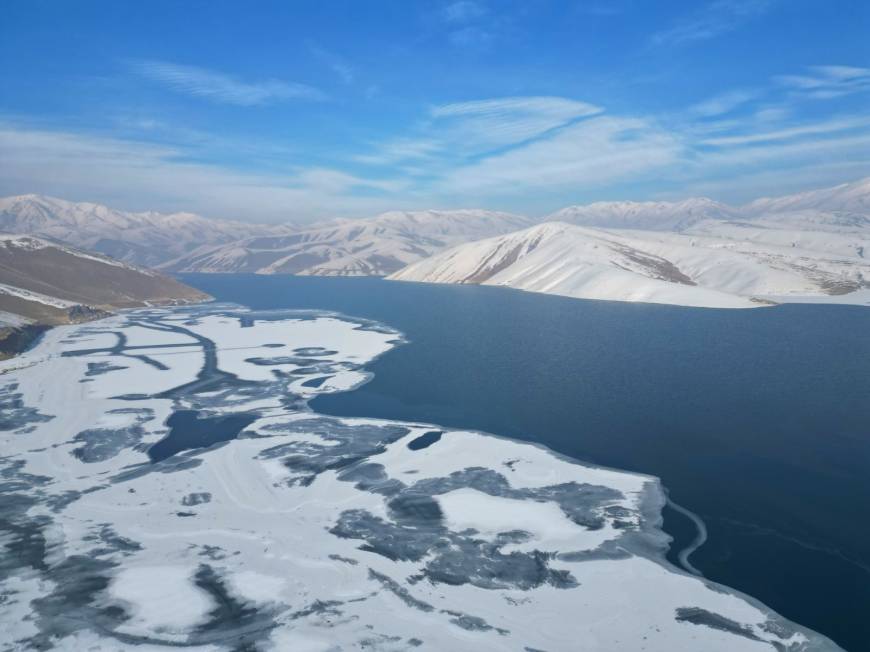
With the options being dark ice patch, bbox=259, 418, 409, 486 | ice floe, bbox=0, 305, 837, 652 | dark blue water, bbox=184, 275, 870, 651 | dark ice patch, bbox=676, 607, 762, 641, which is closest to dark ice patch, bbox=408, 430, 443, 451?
ice floe, bbox=0, 305, 837, 652

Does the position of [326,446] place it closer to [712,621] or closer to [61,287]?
[712,621]

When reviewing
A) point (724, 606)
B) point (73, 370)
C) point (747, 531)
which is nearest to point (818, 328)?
point (747, 531)

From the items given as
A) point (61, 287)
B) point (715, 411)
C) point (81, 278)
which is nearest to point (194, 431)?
point (715, 411)

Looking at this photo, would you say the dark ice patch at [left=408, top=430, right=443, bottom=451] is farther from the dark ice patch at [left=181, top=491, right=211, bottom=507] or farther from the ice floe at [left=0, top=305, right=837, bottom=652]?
the dark ice patch at [left=181, top=491, right=211, bottom=507]

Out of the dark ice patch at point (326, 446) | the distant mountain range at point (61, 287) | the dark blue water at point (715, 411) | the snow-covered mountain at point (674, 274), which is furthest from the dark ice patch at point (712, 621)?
the snow-covered mountain at point (674, 274)

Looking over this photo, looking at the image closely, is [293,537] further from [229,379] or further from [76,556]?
[229,379]

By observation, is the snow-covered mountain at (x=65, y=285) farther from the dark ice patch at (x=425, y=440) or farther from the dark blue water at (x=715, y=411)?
the dark ice patch at (x=425, y=440)
